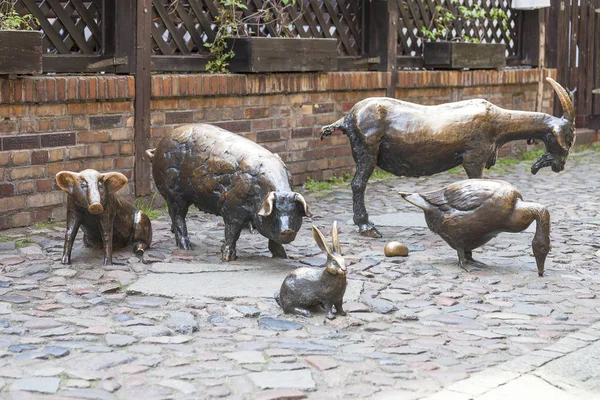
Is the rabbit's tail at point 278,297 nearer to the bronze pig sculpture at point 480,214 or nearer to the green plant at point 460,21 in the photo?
the bronze pig sculpture at point 480,214

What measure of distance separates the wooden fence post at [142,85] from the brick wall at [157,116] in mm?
76

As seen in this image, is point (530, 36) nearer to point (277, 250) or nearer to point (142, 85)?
point (142, 85)

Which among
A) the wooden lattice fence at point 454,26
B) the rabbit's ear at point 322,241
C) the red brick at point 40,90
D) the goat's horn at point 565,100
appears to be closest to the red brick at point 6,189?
the red brick at point 40,90

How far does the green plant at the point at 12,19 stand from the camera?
25.1 feet

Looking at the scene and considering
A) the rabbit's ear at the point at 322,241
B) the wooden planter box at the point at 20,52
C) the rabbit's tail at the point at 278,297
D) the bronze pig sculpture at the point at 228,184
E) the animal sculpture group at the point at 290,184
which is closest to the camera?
the rabbit's ear at the point at 322,241

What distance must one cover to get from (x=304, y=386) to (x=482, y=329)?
1396mm

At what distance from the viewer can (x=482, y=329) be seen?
17.3 feet

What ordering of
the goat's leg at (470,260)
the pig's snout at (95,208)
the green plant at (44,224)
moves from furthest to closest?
the green plant at (44,224) → the goat's leg at (470,260) → the pig's snout at (95,208)

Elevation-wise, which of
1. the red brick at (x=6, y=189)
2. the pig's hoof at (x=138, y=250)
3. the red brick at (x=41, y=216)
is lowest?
the pig's hoof at (x=138, y=250)

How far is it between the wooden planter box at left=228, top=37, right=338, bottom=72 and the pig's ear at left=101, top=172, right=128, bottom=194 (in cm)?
320

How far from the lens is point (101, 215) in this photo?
6.61 meters

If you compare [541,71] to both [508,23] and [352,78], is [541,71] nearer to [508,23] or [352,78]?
[508,23]

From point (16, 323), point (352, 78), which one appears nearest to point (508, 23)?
point (352, 78)

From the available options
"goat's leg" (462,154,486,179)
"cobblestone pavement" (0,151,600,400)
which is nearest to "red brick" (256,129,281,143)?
"cobblestone pavement" (0,151,600,400)
